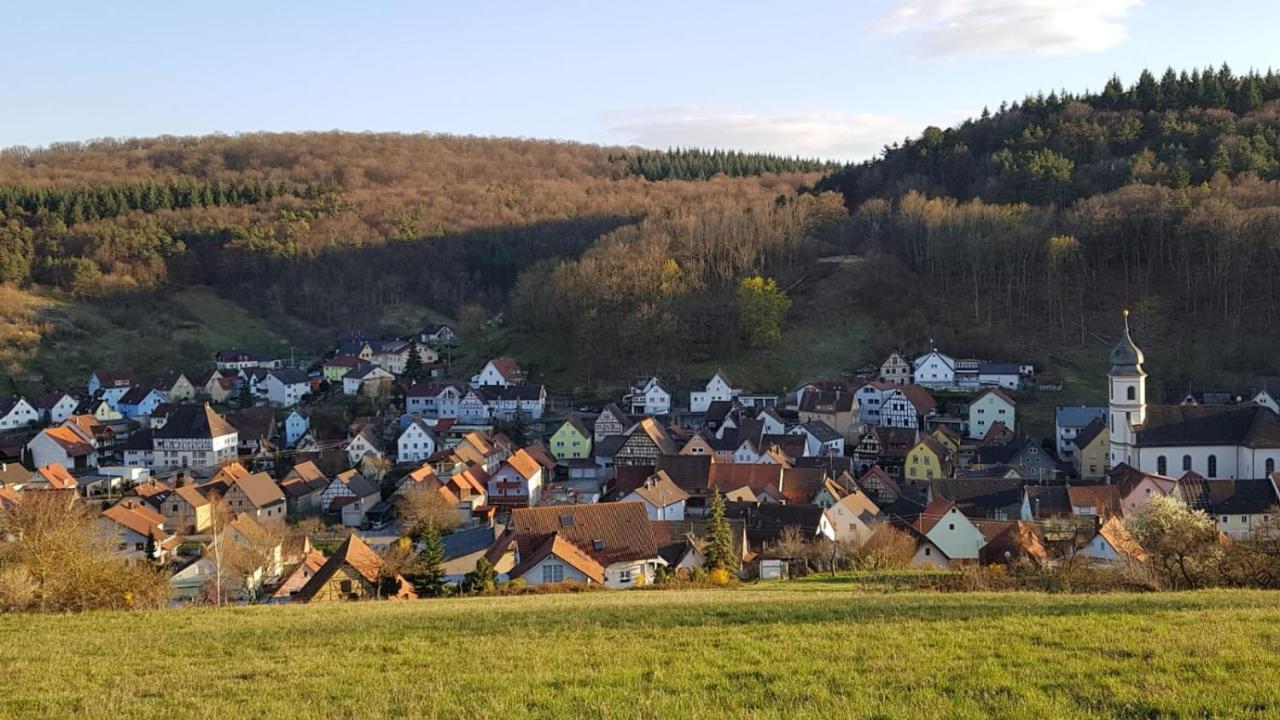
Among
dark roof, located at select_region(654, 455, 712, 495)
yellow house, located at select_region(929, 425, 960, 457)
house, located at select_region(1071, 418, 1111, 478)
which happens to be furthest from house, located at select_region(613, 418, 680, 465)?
house, located at select_region(1071, 418, 1111, 478)

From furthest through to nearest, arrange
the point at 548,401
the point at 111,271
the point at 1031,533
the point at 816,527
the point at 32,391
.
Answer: the point at 111,271, the point at 32,391, the point at 548,401, the point at 816,527, the point at 1031,533

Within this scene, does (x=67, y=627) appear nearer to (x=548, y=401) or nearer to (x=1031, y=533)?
(x=1031, y=533)

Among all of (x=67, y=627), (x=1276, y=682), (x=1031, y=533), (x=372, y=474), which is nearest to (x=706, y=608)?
(x=1276, y=682)

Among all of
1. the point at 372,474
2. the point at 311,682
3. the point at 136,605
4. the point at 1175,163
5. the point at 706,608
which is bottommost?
the point at 372,474

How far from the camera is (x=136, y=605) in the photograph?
1608 centimetres

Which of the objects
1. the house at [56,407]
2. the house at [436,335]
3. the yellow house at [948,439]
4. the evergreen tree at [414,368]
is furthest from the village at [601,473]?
the house at [436,335]

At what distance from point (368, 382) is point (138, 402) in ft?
55.2

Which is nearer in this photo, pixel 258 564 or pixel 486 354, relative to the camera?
pixel 258 564

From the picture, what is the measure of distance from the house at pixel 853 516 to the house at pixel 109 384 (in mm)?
58152

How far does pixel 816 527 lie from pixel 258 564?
17313 mm

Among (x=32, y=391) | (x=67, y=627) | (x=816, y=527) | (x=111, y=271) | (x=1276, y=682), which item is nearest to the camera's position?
(x=1276, y=682)

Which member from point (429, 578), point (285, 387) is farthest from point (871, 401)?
point (285, 387)

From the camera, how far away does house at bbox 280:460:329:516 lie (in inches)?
1751

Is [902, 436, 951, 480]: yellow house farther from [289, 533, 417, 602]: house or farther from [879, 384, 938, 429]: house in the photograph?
[289, 533, 417, 602]: house
